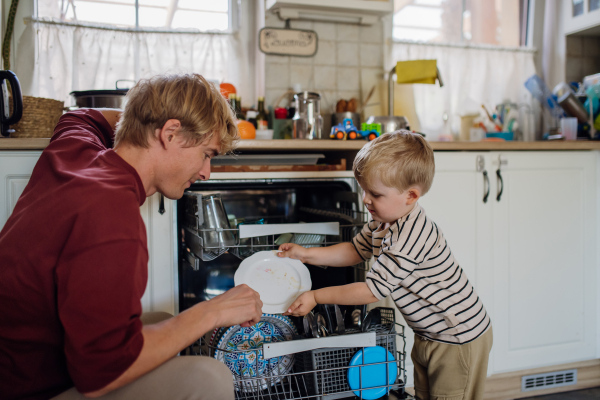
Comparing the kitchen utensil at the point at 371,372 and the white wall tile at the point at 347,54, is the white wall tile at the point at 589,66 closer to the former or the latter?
the white wall tile at the point at 347,54

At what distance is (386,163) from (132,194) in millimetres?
622

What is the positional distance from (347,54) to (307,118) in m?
0.53

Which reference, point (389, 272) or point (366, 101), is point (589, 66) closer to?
point (366, 101)

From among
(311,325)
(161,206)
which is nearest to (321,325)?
(311,325)

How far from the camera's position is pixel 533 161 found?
180 centimetres

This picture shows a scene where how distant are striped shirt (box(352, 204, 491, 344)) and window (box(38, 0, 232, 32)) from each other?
1533 mm

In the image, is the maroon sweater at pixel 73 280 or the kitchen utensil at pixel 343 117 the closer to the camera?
the maroon sweater at pixel 73 280

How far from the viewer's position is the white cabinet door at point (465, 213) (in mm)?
1699

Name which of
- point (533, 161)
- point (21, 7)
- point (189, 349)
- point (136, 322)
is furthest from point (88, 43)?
point (533, 161)

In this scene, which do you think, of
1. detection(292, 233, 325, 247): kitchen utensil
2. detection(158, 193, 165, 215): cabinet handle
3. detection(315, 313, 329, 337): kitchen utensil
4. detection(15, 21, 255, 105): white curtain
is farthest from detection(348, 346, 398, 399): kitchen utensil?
detection(15, 21, 255, 105): white curtain

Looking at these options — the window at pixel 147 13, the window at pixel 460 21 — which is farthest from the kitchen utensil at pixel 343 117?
the window at pixel 147 13

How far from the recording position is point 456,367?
1211mm

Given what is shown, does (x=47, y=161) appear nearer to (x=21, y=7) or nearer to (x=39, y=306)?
(x=39, y=306)

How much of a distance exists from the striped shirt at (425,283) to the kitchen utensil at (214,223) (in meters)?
0.39
